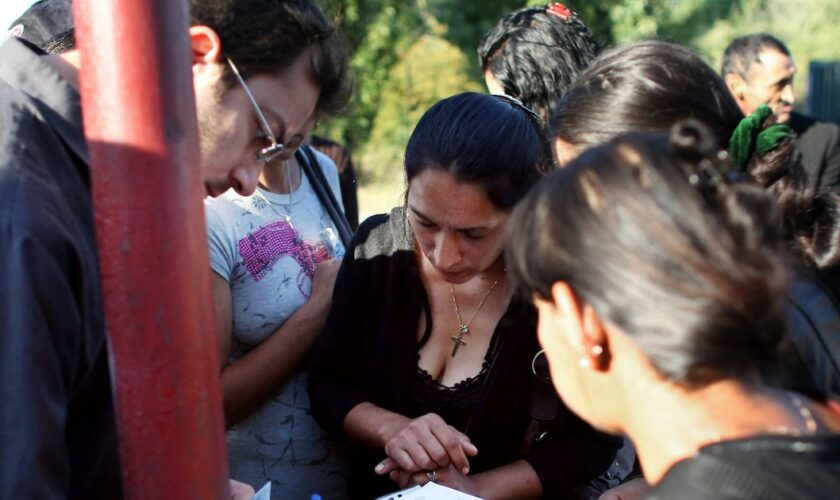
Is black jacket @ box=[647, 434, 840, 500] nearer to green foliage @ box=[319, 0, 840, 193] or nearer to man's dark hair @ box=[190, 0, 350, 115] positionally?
man's dark hair @ box=[190, 0, 350, 115]

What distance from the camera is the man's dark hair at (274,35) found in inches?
60.9

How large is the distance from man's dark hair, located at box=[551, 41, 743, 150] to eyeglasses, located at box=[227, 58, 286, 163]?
2.30ft

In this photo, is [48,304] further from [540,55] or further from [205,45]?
[540,55]

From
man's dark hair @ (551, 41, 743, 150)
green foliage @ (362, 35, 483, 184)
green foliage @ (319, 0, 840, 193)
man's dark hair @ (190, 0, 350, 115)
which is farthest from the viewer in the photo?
green foliage @ (362, 35, 483, 184)

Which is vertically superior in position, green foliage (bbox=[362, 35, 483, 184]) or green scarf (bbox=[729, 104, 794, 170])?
green scarf (bbox=[729, 104, 794, 170])

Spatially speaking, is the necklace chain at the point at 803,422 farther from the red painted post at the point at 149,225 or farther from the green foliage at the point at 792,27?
the green foliage at the point at 792,27

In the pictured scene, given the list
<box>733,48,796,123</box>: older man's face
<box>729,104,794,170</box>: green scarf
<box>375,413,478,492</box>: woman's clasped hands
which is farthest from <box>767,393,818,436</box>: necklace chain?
<box>733,48,796,123</box>: older man's face

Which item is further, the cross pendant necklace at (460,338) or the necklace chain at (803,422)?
the cross pendant necklace at (460,338)

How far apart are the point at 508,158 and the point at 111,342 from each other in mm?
1274

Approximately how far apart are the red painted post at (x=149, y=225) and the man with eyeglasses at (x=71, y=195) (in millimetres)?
154

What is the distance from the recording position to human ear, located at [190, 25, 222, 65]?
1525 millimetres

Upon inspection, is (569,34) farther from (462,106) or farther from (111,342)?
(111,342)

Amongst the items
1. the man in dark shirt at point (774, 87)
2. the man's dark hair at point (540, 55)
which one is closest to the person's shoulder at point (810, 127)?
the man in dark shirt at point (774, 87)

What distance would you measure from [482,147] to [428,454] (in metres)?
0.75
